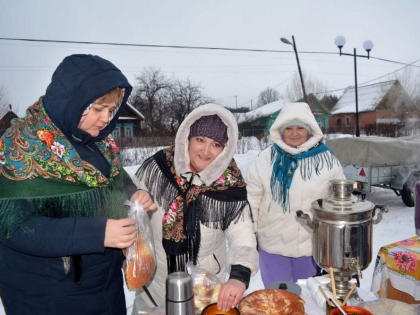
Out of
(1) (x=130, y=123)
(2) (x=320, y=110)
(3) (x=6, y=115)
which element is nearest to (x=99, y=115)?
(3) (x=6, y=115)

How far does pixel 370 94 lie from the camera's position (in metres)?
36.0

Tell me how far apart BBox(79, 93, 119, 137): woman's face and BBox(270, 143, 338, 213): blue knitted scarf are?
1718mm

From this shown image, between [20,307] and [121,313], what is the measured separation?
1.46ft

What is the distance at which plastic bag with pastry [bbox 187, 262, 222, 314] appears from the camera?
55.2 inches

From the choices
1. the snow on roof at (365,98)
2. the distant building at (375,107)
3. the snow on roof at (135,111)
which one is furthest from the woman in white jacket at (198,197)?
the snow on roof at (365,98)

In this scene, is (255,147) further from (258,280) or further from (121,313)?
(121,313)

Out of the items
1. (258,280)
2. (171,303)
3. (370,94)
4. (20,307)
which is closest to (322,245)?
(171,303)

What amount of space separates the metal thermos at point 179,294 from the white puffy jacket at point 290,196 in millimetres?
1679

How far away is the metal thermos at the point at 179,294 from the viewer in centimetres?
112

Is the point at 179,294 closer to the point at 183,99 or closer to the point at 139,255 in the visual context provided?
the point at 139,255

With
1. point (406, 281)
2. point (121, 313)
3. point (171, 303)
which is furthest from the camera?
point (406, 281)

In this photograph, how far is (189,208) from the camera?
→ 1809mm

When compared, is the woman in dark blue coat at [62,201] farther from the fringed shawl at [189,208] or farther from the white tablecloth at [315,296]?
the white tablecloth at [315,296]

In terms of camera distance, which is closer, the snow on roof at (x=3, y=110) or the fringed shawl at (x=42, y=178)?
the fringed shawl at (x=42, y=178)
